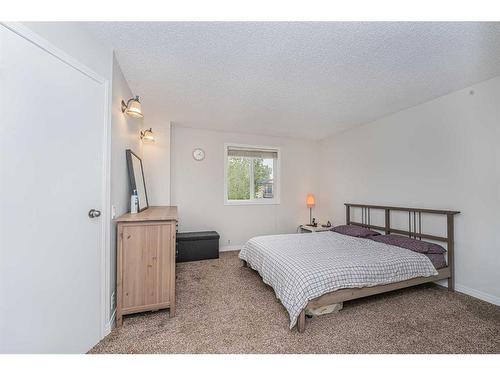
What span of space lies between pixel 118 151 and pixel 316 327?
8.00ft

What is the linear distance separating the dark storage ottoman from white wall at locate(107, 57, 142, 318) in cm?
133

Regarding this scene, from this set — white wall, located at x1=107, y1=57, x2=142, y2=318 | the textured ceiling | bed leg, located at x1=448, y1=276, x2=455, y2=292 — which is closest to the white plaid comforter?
bed leg, located at x1=448, y1=276, x2=455, y2=292

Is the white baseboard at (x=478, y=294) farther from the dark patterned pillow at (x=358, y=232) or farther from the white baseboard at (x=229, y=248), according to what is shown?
the white baseboard at (x=229, y=248)

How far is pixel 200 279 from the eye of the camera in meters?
2.95

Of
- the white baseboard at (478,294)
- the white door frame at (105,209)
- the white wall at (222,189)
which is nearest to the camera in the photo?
the white door frame at (105,209)

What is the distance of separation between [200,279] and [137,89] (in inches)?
99.9

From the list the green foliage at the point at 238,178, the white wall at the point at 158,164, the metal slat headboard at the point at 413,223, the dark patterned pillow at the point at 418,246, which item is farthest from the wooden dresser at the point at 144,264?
the metal slat headboard at the point at 413,223

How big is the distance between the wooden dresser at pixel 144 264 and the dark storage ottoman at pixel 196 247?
5.44ft

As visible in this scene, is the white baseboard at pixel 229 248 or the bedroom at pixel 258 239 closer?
the bedroom at pixel 258 239

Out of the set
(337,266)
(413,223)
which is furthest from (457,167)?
(337,266)

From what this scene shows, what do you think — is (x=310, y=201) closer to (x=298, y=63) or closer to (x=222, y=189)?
(x=222, y=189)

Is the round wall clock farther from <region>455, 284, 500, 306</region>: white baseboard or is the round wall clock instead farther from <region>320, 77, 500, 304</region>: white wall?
<region>455, 284, 500, 306</region>: white baseboard

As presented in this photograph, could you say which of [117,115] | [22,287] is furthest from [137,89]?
[22,287]

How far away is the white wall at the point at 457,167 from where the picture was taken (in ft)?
7.69
